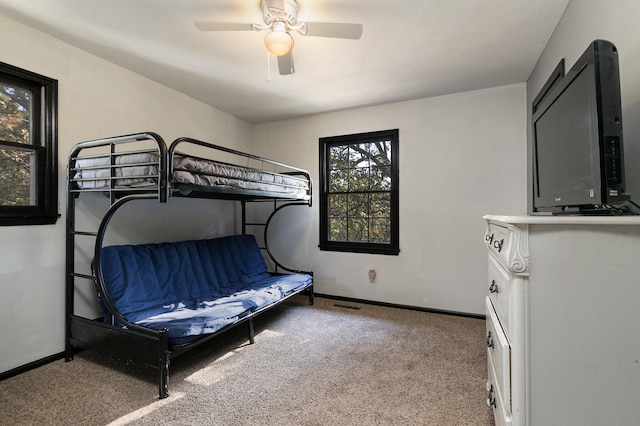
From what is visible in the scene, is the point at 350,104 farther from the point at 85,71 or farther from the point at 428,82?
the point at 85,71

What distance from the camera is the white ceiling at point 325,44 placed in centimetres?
189

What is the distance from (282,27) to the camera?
185cm

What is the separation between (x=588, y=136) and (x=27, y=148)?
10.4 ft

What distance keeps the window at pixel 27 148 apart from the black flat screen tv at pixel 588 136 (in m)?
3.11

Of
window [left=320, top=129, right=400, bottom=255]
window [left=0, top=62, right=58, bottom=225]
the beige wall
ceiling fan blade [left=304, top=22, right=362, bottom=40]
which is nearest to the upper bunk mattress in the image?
window [left=0, top=62, right=58, bottom=225]

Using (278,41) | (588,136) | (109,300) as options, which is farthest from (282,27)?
(109,300)

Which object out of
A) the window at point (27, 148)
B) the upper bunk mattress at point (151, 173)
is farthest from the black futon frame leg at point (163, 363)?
the window at point (27, 148)

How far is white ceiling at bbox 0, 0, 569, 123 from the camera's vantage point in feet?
6.20

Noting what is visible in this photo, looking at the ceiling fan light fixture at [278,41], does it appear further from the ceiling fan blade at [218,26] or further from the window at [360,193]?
the window at [360,193]

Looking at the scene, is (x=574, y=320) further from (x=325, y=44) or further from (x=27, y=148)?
(x=27, y=148)

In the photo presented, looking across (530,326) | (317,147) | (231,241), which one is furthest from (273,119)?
(530,326)

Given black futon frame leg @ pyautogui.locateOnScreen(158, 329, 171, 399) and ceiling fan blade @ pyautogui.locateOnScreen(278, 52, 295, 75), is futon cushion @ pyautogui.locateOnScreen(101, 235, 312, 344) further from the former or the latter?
ceiling fan blade @ pyautogui.locateOnScreen(278, 52, 295, 75)

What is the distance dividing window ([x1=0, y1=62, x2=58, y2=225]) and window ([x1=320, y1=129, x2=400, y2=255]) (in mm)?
2672

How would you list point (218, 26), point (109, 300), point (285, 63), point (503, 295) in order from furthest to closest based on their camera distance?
point (285, 63) → point (109, 300) → point (218, 26) → point (503, 295)
